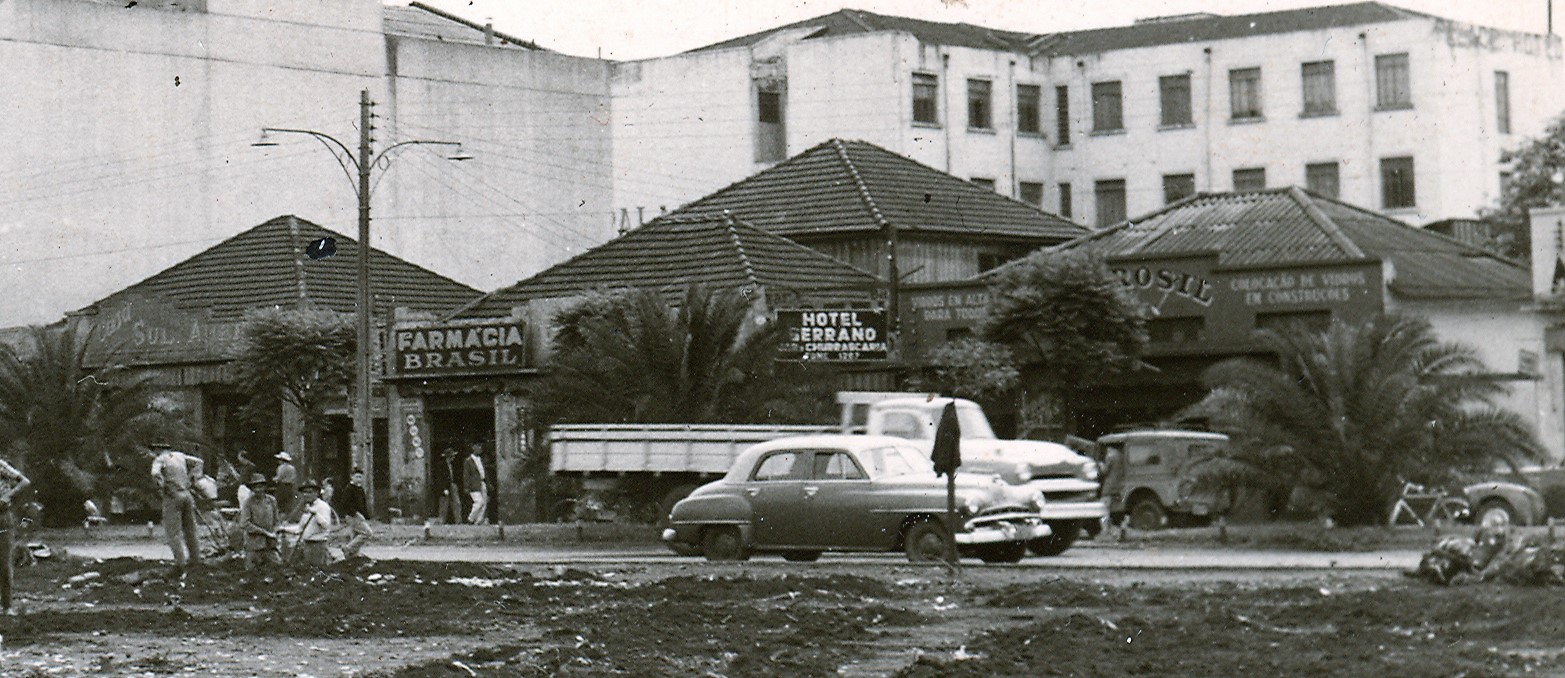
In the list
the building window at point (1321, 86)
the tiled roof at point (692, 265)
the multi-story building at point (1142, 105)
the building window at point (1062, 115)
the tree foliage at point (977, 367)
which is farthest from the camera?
the building window at point (1062, 115)

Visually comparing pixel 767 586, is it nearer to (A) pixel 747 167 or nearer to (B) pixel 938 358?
(B) pixel 938 358

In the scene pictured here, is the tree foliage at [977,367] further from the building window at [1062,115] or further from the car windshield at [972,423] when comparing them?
the building window at [1062,115]

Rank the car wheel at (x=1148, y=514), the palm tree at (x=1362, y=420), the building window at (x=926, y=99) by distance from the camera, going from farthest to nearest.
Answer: the building window at (x=926, y=99)
the car wheel at (x=1148, y=514)
the palm tree at (x=1362, y=420)

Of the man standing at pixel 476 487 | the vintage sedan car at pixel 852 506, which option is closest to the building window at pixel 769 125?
the man standing at pixel 476 487

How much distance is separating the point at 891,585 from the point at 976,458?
6.61 m

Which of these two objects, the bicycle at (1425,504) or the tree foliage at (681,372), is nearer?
the bicycle at (1425,504)

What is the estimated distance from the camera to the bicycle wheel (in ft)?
98.2

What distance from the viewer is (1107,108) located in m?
73.6

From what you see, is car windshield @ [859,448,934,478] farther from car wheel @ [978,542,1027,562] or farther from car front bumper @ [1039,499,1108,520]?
car front bumper @ [1039,499,1108,520]

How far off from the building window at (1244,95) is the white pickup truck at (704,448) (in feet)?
129

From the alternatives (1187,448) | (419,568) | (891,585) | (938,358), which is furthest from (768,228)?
(891,585)

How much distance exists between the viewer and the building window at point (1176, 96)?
71812mm

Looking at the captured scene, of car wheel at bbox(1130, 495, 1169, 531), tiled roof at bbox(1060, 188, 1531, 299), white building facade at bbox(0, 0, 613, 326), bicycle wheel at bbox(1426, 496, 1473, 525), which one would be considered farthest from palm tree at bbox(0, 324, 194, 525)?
bicycle wheel at bbox(1426, 496, 1473, 525)

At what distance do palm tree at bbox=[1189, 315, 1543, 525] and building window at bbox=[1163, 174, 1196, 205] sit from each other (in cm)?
4211
